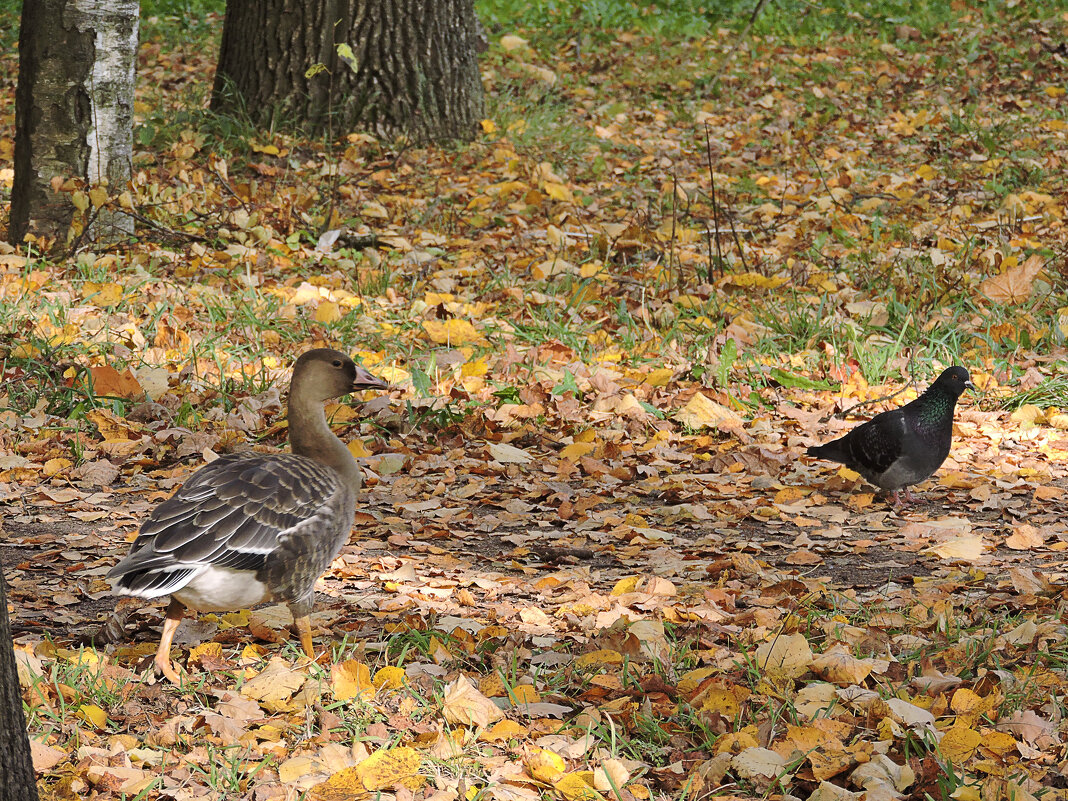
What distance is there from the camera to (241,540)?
296 centimetres

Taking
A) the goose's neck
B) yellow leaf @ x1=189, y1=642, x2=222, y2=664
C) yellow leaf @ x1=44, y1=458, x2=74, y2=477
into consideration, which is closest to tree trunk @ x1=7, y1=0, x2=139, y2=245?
yellow leaf @ x1=44, y1=458, x2=74, y2=477

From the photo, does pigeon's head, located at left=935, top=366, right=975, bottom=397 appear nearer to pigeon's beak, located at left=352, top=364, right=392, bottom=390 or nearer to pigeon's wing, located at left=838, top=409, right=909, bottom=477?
pigeon's wing, located at left=838, top=409, right=909, bottom=477

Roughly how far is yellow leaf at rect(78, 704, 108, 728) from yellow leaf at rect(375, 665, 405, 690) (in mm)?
660

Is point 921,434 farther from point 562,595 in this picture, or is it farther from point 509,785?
point 509,785

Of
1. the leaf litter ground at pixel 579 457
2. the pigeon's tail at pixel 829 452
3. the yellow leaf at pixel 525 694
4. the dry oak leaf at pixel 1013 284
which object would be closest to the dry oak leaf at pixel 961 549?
the leaf litter ground at pixel 579 457

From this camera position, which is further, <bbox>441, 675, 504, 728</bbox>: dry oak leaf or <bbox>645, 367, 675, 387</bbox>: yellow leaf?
<bbox>645, 367, 675, 387</bbox>: yellow leaf

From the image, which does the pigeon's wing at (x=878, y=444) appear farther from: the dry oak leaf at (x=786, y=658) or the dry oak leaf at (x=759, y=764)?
the dry oak leaf at (x=759, y=764)

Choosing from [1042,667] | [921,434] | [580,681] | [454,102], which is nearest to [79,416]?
[580,681]

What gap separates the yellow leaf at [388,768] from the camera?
8.05 ft

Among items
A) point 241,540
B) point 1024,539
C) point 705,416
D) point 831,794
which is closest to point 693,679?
point 831,794

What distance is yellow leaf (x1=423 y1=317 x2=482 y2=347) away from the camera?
6062 millimetres

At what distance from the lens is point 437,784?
245 centimetres

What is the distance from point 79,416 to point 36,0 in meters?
2.77

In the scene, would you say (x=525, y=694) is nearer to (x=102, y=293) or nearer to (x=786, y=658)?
(x=786, y=658)
